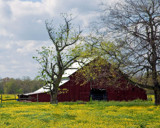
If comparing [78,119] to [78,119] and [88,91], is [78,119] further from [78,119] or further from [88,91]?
[88,91]

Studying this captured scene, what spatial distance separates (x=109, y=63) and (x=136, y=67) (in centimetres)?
373

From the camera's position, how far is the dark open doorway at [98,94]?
144ft

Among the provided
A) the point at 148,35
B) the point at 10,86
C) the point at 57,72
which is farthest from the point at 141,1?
the point at 10,86

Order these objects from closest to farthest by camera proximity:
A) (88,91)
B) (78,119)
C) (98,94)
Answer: (78,119) < (88,91) < (98,94)

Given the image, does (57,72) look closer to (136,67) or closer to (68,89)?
(68,89)

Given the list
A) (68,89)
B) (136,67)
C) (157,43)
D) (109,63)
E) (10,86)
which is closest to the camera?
(157,43)

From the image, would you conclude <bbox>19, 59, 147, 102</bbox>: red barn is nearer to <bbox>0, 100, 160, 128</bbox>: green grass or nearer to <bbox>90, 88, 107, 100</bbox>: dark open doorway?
<bbox>90, 88, 107, 100</bbox>: dark open doorway

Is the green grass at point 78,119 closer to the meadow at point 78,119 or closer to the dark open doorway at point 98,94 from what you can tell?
the meadow at point 78,119

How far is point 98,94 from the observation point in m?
44.2

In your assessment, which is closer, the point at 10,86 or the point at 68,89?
the point at 68,89

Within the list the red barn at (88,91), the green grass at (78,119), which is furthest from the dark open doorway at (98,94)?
the green grass at (78,119)

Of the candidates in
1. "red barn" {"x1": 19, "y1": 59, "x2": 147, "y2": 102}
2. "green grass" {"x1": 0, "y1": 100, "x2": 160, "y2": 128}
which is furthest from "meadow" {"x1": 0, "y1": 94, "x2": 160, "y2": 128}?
"red barn" {"x1": 19, "y1": 59, "x2": 147, "y2": 102}

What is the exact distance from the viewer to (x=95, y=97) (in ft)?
144

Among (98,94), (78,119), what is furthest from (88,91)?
(78,119)
